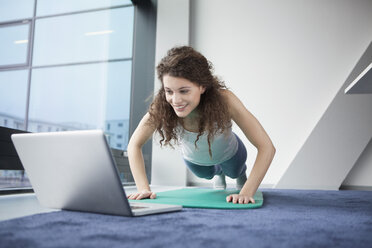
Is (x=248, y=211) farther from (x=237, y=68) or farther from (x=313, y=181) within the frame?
(x=237, y=68)

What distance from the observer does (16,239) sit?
680mm

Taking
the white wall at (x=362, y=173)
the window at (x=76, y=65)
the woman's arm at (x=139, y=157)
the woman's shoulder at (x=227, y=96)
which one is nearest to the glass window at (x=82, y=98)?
the window at (x=76, y=65)

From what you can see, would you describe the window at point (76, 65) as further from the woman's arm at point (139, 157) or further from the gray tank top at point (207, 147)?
the gray tank top at point (207, 147)

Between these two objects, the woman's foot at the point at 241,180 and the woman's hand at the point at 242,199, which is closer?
the woman's hand at the point at 242,199

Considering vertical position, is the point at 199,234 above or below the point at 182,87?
below

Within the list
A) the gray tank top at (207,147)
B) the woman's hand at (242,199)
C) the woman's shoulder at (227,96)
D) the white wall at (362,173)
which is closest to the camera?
the woman's hand at (242,199)

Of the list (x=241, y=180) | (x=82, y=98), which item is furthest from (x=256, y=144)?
(x=82, y=98)

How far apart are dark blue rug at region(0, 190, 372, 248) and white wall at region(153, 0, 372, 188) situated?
7.92 ft

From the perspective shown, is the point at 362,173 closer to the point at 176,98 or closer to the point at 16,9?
the point at 176,98

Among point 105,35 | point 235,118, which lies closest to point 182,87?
point 235,118

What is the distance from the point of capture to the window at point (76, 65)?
207 cm

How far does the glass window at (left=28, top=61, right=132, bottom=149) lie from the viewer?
2.31 metres

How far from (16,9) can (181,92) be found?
151 cm

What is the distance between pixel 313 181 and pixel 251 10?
2077mm
